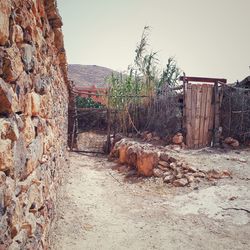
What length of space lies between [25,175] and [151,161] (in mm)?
4641

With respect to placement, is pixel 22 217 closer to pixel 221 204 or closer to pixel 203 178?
pixel 221 204

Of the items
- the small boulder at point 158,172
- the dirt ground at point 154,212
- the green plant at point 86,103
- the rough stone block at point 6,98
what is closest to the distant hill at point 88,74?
the green plant at point 86,103

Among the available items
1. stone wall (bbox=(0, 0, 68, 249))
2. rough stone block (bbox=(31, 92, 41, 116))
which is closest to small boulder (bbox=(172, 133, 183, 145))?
stone wall (bbox=(0, 0, 68, 249))

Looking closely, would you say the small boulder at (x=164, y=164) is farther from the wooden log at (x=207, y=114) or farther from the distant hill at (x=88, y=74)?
the distant hill at (x=88, y=74)

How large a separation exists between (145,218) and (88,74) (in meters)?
25.2

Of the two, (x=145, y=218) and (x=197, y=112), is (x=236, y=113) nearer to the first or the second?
(x=197, y=112)

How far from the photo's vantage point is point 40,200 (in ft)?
6.40

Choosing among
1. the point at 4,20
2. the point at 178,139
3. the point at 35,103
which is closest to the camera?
the point at 4,20

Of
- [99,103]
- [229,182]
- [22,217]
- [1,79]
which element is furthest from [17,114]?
[99,103]

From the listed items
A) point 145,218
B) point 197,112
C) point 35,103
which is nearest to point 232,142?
point 197,112

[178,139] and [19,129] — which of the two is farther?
[178,139]

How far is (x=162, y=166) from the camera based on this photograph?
5844 mm

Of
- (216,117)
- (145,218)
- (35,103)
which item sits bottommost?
(145,218)

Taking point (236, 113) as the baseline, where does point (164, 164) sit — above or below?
below
